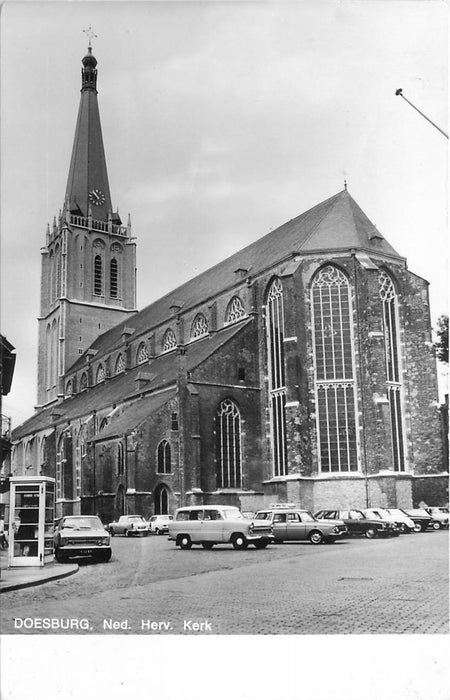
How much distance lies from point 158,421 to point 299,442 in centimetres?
678

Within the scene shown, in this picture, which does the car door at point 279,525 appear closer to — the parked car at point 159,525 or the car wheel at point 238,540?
the car wheel at point 238,540

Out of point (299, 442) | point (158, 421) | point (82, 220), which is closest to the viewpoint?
point (82, 220)

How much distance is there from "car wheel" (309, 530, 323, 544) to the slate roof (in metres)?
13.8

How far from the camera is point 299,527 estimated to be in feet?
76.2

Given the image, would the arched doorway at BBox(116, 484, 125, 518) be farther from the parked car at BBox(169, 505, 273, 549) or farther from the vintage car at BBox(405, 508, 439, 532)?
the vintage car at BBox(405, 508, 439, 532)

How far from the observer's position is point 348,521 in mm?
25219

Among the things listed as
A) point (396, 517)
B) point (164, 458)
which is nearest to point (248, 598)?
point (396, 517)

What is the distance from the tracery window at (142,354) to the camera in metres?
48.2

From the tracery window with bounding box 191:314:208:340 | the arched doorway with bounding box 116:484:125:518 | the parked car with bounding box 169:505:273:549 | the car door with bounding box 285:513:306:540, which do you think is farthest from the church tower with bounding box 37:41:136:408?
the car door with bounding box 285:513:306:540

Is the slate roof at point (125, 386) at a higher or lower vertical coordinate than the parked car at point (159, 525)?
higher

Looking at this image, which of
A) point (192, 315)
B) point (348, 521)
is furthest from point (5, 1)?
point (192, 315)

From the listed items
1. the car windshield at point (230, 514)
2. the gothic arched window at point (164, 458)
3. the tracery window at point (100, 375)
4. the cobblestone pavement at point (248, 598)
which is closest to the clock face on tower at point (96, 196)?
the cobblestone pavement at point (248, 598)

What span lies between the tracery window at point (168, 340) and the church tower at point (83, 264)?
3299 mm
